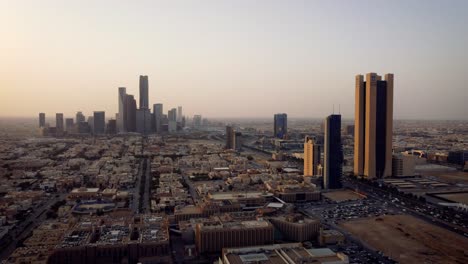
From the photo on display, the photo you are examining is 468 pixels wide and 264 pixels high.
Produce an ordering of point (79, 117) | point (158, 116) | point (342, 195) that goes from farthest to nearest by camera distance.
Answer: point (158, 116)
point (79, 117)
point (342, 195)

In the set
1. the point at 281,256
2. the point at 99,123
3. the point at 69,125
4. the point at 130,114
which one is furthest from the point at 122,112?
the point at 281,256

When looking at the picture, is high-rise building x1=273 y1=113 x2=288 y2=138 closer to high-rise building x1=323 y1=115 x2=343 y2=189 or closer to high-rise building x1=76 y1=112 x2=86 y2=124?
high-rise building x1=76 y1=112 x2=86 y2=124

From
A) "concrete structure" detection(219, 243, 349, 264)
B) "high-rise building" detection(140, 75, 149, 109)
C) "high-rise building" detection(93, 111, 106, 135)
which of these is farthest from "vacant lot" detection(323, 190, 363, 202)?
"high-rise building" detection(140, 75, 149, 109)

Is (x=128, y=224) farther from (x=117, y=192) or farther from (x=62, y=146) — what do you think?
(x=62, y=146)

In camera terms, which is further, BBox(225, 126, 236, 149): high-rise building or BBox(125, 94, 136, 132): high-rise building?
BBox(125, 94, 136, 132): high-rise building

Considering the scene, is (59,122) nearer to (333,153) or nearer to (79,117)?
(79,117)

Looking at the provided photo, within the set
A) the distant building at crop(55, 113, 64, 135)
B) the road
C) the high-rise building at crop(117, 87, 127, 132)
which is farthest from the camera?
the high-rise building at crop(117, 87, 127, 132)

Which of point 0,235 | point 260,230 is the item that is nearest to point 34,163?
point 0,235
